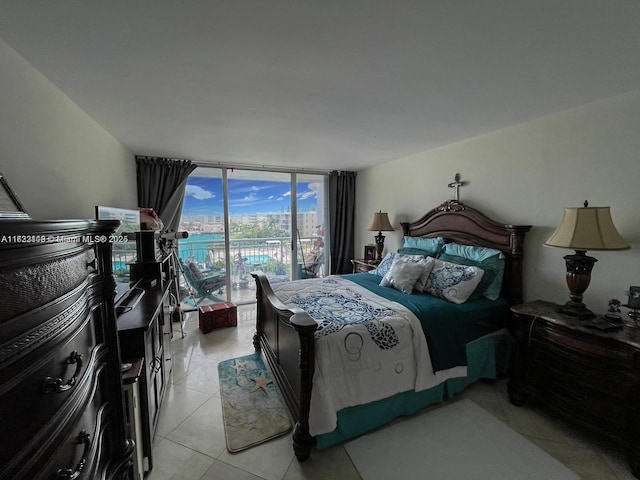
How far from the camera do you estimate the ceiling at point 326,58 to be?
3.61 ft

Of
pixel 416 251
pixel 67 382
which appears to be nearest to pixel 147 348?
pixel 67 382

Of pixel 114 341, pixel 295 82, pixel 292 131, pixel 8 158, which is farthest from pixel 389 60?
pixel 8 158

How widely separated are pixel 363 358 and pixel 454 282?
46.7 inches

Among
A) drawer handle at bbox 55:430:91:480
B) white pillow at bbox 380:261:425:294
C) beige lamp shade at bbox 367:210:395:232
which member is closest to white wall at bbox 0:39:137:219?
drawer handle at bbox 55:430:91:480

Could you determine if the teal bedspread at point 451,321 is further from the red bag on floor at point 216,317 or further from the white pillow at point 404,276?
the red bag on floor at point 216,317

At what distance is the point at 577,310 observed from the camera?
1900 millimetres

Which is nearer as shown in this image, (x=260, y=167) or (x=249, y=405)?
(x=249, y=405)

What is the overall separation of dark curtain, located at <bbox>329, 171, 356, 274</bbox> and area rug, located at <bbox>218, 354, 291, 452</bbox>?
8.39ft

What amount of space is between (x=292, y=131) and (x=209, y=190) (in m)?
2.14

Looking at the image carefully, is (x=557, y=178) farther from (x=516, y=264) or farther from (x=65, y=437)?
(x=65, y=437)

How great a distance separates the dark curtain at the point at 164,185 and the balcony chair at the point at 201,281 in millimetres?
642

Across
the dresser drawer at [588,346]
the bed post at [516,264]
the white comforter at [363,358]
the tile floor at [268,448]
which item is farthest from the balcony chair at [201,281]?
the dresser drawer at [588,346]

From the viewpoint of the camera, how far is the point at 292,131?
2.61 metres

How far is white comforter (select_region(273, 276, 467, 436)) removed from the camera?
5.37 ft
